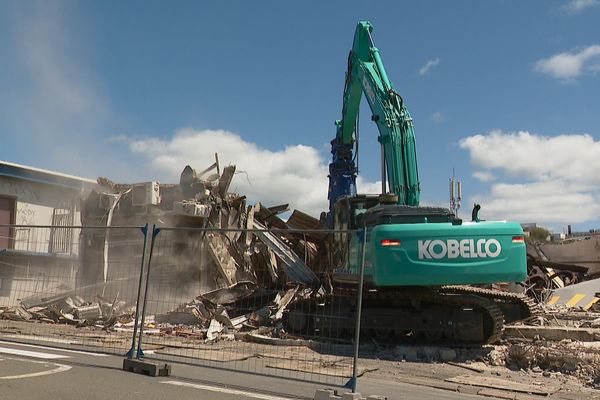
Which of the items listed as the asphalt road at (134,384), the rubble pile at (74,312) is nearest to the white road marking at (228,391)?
the asphalt road at (134,384)

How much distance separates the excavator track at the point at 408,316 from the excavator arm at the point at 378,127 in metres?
2.19

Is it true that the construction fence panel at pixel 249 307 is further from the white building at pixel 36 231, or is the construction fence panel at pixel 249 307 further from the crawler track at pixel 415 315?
the white building at pixel 36 231

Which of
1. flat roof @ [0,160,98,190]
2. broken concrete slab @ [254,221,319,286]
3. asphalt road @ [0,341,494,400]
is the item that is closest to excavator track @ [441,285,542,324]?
asphalt road @ [0,341,494,400]

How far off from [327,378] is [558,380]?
3.34m

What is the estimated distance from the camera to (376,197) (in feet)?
36.1

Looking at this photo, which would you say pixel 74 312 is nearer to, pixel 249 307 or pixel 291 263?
pixel 249 307

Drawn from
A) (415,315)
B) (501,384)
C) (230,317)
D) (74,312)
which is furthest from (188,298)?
(501,384)

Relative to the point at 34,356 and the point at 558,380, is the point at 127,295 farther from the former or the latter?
the point at 558,380

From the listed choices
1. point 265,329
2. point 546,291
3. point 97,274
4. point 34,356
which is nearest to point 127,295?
point 97,274

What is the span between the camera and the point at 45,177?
21.2 metres

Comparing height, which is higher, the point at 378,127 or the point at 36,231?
the point at 378,127

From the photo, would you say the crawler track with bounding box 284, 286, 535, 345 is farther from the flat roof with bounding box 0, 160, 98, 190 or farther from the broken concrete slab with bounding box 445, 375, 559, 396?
the flat roof with bounding box 0, 160, 98, 190

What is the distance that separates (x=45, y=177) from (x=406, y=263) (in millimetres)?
16373

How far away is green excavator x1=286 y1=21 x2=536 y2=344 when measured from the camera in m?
9.16
